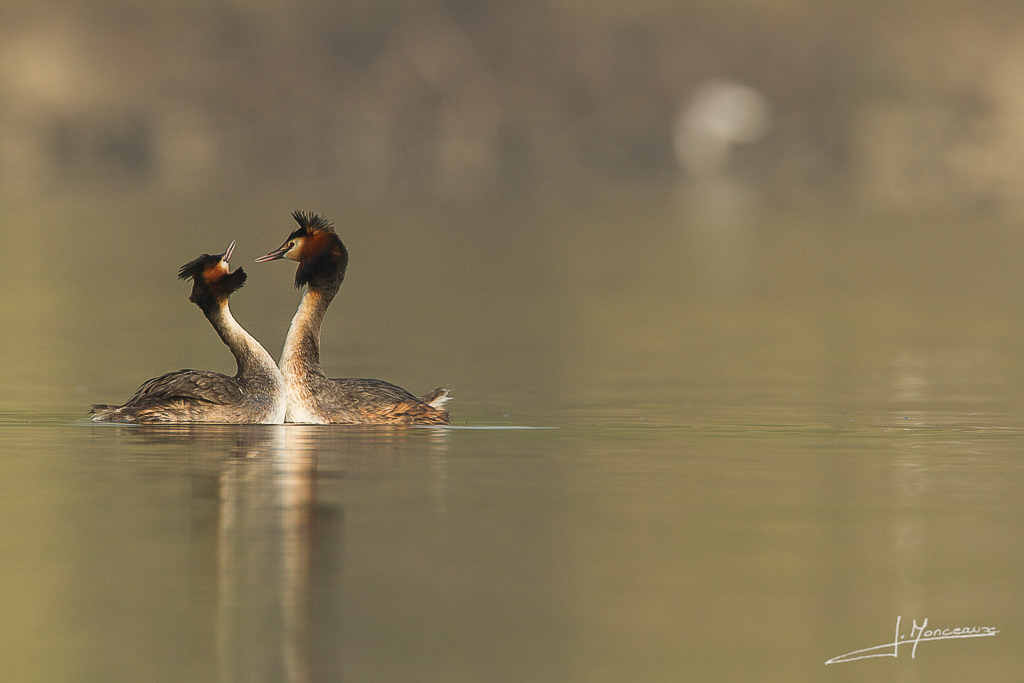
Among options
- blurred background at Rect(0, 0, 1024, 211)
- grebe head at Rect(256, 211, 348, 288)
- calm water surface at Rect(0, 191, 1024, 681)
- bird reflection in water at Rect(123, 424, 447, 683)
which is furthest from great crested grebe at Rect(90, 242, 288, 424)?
blurred background at Rect(0, 0, 1024, 211)

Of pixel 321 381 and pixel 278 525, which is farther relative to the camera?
pixel 321 381

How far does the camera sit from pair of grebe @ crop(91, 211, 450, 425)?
1845 centimetres

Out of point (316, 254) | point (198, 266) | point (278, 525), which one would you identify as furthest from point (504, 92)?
point (278, 525)

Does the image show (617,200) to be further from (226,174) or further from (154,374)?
(154,374)

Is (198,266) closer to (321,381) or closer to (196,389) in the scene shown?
(196,389)

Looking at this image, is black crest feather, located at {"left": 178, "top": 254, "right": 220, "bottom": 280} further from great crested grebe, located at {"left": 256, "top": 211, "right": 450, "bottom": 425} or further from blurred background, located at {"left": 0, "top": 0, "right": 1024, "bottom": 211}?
blurred background, located at {"left": 0, "top": 0, "right": 1024, "bottom": 211}

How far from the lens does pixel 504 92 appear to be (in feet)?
458

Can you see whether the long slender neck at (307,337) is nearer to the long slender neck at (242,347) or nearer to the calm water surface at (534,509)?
the long slender neck at (242,347)

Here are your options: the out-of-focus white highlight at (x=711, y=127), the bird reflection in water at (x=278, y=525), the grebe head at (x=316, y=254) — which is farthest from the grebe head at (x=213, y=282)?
the out-of-focus white highlight at (x=711, y=127)

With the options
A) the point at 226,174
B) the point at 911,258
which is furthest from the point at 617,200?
the point at 911,258

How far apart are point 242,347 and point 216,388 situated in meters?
0.53

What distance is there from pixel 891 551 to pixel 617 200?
74.9 m

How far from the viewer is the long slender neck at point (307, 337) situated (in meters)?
19.0

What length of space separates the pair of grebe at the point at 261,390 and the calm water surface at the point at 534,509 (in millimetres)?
300
